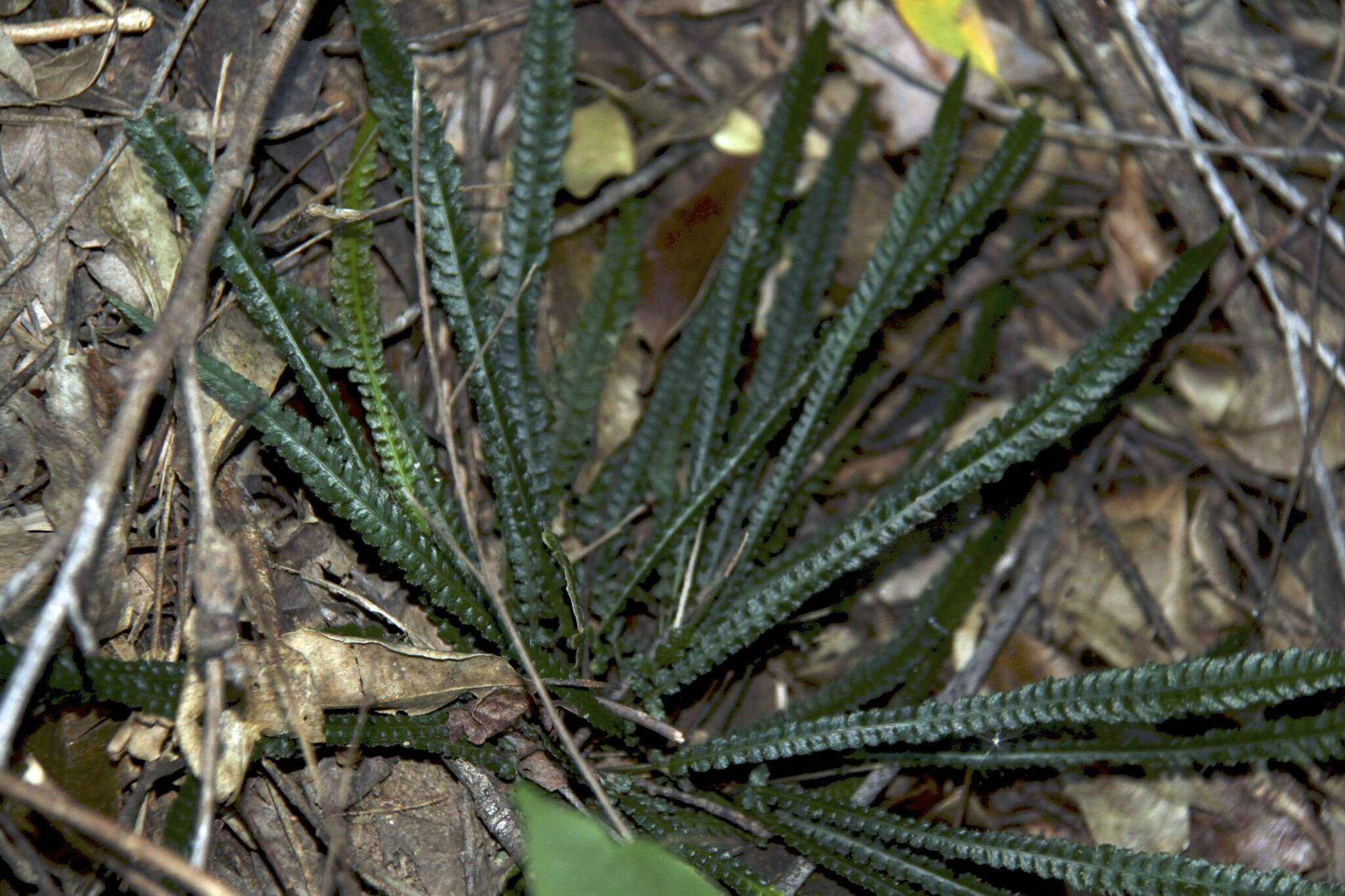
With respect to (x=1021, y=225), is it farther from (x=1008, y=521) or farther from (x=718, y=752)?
(x=718, y=752)

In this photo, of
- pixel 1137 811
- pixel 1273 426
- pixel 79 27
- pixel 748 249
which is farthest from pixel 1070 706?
pixel 79 27

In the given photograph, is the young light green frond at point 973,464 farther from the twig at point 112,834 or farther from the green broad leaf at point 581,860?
the twig at point 112,834

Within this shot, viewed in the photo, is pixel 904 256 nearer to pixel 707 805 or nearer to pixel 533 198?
pixel 533 198

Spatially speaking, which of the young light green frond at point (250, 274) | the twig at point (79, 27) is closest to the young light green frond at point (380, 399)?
the young light green frond at point (250, 274)

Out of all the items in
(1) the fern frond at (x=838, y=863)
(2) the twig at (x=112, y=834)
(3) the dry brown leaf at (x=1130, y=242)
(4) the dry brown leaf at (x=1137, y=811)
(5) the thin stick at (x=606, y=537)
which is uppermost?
(2) the twig at (x=112, y=834)

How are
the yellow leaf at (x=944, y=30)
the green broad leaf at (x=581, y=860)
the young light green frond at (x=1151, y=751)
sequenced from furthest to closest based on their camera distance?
the yellow leaf at (x=944, y=30), the young light green frond at (x=1151, y=751), the green broad leaf at (x=581, y=860)

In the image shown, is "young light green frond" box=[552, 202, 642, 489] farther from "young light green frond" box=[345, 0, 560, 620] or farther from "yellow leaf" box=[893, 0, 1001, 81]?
"yellow leaf" box=[893, 0, 1001, 81]

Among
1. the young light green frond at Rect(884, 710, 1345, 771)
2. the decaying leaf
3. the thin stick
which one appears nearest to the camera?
the young light green frond at Rect(884, 710, 1345, 771)

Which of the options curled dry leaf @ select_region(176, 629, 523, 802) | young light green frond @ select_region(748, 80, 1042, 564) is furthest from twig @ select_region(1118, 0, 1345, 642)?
curled dry leaf @ select_region(176, 629, 523, 802)
